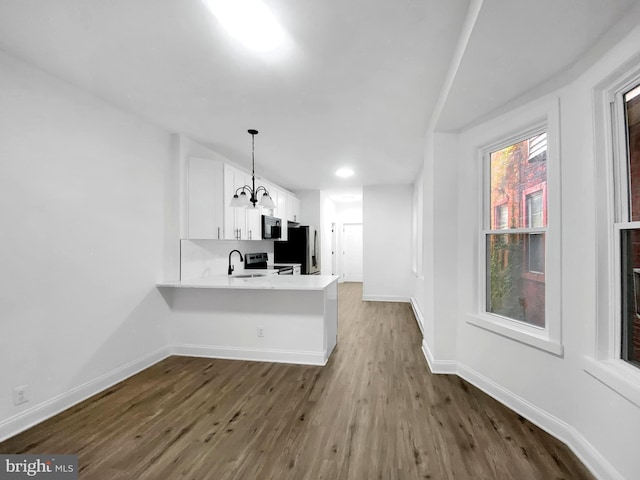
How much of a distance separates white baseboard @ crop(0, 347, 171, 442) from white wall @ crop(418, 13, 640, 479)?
2968 mm

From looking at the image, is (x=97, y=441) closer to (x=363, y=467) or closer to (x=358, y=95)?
(x=363, y=467)

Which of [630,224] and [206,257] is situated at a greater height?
[630,224]

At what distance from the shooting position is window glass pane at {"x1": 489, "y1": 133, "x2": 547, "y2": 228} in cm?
228

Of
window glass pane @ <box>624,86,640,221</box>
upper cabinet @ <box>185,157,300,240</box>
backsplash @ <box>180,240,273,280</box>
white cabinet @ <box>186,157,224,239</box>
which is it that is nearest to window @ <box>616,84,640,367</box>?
window glass pane @ <box>624,86,640,221</box>

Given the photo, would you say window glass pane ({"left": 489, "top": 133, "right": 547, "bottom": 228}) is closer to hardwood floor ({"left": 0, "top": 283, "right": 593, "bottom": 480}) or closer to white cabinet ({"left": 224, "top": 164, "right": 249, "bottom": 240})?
hardwood floor ({"left": 0, "top": 283, "right": 593, "bottom": 480})

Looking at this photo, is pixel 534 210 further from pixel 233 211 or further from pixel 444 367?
pixel 233 211

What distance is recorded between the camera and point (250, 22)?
1.72 m

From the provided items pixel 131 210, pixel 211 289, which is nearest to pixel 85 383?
pixel 211 289

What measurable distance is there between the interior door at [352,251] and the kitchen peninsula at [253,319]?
6315 mm

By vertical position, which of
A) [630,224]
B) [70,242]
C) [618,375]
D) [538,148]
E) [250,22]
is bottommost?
[618,375]

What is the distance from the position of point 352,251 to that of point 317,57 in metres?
8.10

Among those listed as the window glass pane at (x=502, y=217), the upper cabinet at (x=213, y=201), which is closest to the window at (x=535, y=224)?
the window glass pane at (x=502, y=217)

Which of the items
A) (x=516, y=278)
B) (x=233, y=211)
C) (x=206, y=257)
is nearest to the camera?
(x=516, y=278)

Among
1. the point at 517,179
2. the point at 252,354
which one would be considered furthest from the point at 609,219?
the point at 252,354
